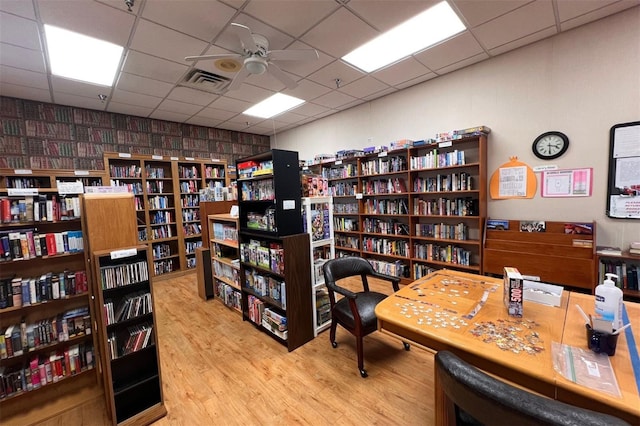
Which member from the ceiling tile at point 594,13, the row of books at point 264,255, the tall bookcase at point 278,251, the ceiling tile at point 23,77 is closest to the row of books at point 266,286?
the tall bookcase at point 278,251

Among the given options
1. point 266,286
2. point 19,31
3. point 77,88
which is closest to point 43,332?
point 266,286

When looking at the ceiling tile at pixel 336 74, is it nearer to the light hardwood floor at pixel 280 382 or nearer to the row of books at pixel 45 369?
the light hardwood floor at pixel 280 382

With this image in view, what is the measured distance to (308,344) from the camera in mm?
2646

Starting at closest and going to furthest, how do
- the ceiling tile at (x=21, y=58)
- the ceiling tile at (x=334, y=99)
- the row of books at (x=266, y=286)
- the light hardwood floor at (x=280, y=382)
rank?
1. the light hardwood floor at (x=280, y=382)
2. the row of books at (x=266, y=286)
3. the ceiling tile at (x=21, y=58)
4. the ceiling tile at (x=334, y=99)

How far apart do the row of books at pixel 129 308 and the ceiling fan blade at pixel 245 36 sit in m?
2.23

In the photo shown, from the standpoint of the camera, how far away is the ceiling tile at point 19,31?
2.25 meters


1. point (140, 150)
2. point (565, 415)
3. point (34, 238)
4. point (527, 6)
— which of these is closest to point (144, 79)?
point (140, 150)

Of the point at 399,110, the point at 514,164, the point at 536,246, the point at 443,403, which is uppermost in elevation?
the point at 399,110

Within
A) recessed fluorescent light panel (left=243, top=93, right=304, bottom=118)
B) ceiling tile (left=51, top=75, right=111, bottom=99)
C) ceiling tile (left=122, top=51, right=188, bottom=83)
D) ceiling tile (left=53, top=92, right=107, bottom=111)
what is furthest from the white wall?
ceiling tile (left=53, top=92, right=107, bottom=111)

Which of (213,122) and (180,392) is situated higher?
(213,122)

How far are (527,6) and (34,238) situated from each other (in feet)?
15.1

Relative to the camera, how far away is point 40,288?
1.87m

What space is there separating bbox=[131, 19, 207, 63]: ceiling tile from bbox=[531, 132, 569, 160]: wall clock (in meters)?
4.06

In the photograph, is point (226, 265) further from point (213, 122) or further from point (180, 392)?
point (213, 122)
